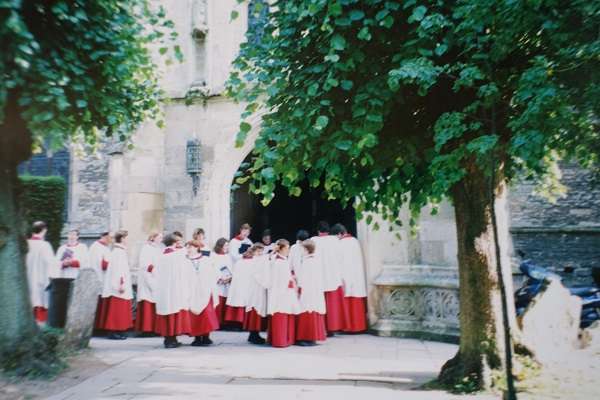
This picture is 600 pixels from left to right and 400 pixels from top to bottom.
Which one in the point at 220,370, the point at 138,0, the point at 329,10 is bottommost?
the point at 220,370

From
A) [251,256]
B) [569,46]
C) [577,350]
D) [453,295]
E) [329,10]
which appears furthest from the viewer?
[251,256]

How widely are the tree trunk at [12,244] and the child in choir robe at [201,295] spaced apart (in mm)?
2956

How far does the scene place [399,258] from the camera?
10.5 meters

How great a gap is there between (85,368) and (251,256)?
3.78 metres

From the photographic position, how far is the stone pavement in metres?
5.81

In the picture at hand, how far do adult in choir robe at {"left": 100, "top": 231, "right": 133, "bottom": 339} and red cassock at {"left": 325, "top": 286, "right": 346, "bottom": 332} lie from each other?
3684 mm

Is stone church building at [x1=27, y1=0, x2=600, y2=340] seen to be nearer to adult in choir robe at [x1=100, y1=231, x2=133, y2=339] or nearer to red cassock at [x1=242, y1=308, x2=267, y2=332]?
adult in choir robe at [x1=100, y1=231, x2=133, y2=339]

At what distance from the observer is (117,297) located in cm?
1025

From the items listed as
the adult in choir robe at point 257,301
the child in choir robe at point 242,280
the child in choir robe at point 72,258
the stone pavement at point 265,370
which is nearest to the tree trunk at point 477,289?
the stone pavement at point 265,370

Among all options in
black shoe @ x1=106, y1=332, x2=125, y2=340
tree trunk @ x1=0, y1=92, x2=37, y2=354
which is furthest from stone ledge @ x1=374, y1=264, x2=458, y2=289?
tree trunk @ x1=0, y1=92, x2=37, y2=354

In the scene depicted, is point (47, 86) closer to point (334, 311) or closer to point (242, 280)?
point (242, 280)

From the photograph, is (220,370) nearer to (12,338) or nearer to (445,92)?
(12,338)

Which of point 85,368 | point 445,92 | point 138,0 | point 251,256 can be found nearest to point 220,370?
point 85,368

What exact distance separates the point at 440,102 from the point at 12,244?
525 centimetres
